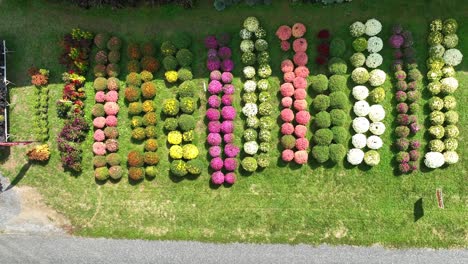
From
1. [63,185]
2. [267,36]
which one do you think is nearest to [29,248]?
[63,185]

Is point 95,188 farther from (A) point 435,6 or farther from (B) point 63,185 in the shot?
(A) point 435,6

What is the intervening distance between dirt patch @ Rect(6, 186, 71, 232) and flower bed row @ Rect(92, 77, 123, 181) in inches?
137

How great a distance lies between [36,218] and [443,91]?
24.8 m


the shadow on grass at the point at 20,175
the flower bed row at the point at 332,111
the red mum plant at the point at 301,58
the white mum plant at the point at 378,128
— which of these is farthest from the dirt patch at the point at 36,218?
the white mum plant at the point at 378,128

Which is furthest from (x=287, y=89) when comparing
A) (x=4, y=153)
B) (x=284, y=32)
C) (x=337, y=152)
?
(x=4, y=153)

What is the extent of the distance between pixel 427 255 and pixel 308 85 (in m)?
11.5

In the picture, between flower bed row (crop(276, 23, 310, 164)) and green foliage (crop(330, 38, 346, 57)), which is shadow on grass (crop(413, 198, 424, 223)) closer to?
flower bed row (crop(276, 23, 310, 164))

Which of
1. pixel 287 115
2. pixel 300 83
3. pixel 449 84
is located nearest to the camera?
pixel 449 84

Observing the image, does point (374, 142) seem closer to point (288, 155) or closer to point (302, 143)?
point (302, 143)

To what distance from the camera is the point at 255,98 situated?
26766mm

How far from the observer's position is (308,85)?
26797 mm

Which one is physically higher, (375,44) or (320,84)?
(375,44)

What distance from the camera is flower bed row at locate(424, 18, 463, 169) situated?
83.3 feet

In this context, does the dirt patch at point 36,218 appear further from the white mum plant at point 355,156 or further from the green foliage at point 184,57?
the white mum plant at point 355,156
